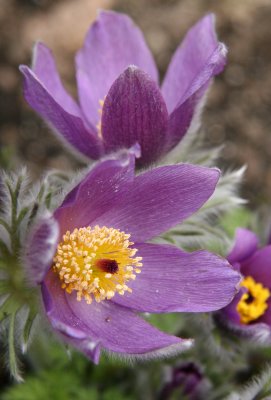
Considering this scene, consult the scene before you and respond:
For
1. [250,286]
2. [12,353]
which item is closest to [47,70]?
[12,353]

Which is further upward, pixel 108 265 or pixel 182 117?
pixel 182 117

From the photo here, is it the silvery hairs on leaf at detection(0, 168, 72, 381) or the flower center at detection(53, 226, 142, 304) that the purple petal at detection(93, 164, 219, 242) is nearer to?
the flower center at detection(53, 226, 142, 304)

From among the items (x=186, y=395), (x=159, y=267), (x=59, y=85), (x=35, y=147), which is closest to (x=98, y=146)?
(x=59, y=85)

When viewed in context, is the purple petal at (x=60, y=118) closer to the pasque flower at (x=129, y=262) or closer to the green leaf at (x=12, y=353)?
the pasque flower at (x=129, y=262)

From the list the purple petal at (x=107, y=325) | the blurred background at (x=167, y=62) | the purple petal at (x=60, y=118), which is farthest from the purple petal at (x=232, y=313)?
the blurred background at (x=167, y=62)

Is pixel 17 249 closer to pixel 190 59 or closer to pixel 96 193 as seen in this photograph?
pixel 96 193
